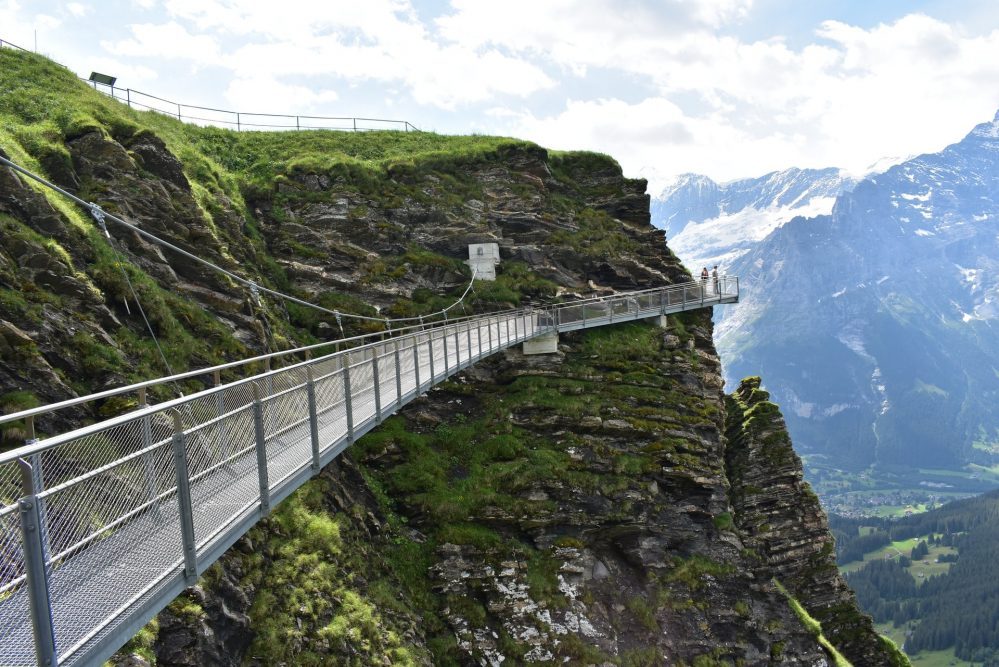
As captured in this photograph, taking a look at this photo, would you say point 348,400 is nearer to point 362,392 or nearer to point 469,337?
point 362,392

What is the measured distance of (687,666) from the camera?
69.5 ft

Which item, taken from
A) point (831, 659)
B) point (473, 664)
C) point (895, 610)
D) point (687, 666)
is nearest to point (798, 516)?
point (831, 659)

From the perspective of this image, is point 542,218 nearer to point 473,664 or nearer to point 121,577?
point 473,664

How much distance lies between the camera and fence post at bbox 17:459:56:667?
4.85 metres

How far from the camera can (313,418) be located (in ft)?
34.2

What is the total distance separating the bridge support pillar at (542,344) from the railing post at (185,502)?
2221cm

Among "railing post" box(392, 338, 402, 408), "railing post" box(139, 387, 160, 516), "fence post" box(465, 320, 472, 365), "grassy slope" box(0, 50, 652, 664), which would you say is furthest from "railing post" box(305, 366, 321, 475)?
"fence post" box(465, 320, 472, 365)

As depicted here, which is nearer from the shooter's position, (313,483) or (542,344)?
(313,483)

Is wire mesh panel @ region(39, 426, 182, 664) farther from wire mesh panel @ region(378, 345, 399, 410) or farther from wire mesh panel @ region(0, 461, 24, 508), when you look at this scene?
wire mesh panel @ region(378, 345, 399, 410)

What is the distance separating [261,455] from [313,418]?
182 centimetres

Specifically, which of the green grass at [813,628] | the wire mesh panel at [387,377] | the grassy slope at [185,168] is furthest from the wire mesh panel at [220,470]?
the green grass at [813,628]

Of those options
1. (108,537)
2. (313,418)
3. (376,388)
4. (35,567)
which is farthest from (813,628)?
(35,567)

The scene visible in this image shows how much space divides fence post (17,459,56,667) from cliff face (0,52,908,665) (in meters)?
5.58

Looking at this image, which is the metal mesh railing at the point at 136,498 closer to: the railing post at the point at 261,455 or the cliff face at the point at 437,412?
A: the railing post at the point at 261,455
